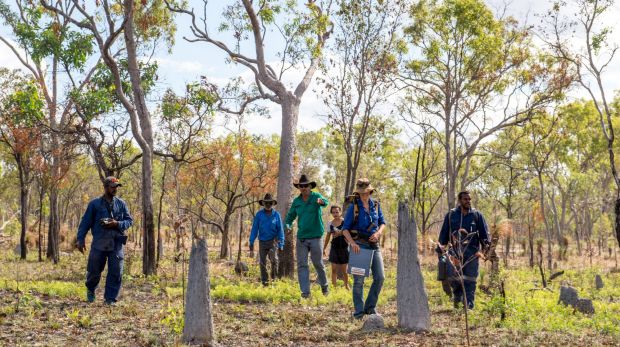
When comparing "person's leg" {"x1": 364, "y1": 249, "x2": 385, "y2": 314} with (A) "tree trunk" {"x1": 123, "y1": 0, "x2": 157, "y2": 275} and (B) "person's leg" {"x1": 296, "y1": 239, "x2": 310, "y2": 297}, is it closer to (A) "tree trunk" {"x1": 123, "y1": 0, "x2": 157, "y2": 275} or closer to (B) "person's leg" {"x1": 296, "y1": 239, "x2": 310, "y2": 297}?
(B) "person's leg" {"x1": 296, "y1": 239, "x2": 310, "y2": 297}

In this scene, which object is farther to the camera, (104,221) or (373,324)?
(104,221)

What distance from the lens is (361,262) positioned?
7113 millimetres

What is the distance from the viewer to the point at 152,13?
704 inches

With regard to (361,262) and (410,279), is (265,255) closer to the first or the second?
(361,262)

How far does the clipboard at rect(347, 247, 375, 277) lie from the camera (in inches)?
279

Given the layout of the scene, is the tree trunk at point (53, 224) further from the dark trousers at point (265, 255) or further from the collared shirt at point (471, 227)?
the collared shirt at point (471, 227)

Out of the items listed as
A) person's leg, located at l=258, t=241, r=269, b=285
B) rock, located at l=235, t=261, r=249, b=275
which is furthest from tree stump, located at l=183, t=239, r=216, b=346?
rock, located at l=235, t=261, r=249, b=275

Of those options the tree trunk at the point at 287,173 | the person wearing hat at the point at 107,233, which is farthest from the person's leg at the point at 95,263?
the tree trunk at the point at 287,173

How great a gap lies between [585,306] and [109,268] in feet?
24.9

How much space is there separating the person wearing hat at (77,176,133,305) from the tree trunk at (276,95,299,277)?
5.26 metres

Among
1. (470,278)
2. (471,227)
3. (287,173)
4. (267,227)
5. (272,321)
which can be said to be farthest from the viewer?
(287,173)

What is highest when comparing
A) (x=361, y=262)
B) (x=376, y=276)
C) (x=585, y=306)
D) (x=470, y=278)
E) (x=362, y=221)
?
(x=362, y=221)

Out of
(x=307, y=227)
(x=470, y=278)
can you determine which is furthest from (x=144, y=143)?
(x=470, y=278)

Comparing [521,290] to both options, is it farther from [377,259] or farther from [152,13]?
[152,13]
